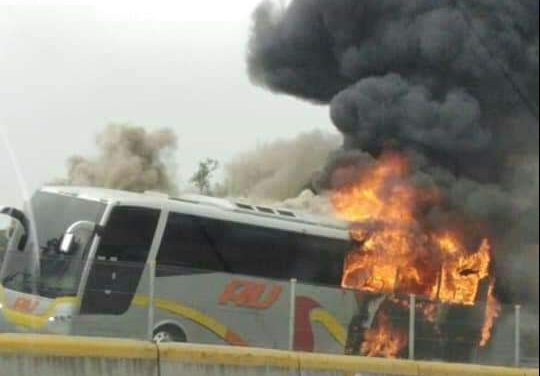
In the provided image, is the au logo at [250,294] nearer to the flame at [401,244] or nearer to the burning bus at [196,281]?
the burning bus at [196,281]

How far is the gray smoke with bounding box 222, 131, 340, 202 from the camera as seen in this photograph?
57.3ft

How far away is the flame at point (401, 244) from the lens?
1371 centimetres

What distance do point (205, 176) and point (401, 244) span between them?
421cm

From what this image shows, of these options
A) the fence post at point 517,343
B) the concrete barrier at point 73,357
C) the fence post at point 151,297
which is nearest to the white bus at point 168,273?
the fence post at point 151,297

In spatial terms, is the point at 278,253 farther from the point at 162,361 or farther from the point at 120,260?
the point at 162,361

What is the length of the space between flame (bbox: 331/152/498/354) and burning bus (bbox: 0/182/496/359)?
0.98 meters

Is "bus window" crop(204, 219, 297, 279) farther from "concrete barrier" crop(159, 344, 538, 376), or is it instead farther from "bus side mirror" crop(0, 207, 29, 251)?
"concrete barrier" crop(159, 344, 538, 376)

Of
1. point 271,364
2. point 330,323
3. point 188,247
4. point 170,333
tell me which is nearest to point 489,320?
point 330,323

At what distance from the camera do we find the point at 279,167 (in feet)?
61.2

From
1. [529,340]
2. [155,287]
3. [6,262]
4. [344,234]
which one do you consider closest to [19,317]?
[6,262]

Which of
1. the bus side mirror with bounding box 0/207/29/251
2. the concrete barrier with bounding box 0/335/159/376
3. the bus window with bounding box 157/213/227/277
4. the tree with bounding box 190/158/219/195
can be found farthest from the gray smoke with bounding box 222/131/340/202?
Result: the concrete barrier with bounding box 0/335/159/376

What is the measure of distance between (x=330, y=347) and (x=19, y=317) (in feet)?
11.4

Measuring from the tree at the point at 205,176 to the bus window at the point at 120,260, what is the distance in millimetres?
5838

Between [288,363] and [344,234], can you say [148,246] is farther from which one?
[288,363]
